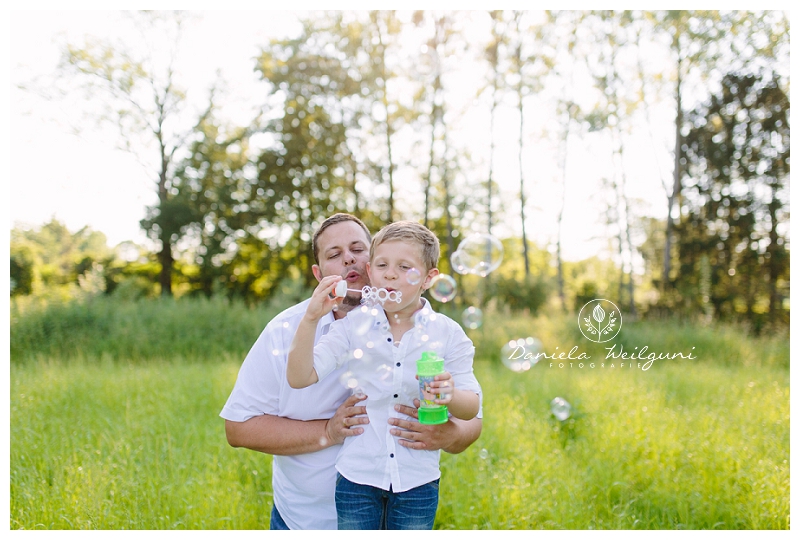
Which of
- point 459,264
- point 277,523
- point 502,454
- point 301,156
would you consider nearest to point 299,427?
point 277,523

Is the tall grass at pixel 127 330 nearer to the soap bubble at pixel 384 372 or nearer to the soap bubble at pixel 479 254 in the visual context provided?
the soap bubble at pixel 479 254

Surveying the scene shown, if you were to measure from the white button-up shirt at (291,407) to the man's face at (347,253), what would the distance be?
282 millimetres

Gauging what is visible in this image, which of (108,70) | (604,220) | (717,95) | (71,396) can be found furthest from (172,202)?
(717,95)

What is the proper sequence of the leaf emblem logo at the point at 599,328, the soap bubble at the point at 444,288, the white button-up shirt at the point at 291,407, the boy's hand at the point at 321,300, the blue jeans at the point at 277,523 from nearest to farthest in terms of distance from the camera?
the boy's hand at the point at 321,300
the white button-up shirt at the point at 291,407
the blue jeans at the point at 277,523
the soap bubble at the point at 444,288
the leaf emblem logo at the point at 599,328

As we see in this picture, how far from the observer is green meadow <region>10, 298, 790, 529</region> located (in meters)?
3.23

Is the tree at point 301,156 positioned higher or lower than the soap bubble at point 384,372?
higher

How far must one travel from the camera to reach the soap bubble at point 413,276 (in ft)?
6.34

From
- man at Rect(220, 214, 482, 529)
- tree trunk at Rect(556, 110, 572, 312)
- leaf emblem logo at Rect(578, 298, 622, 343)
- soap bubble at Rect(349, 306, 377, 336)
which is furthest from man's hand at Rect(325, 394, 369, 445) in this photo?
tree trunk at Rect(556, 110, 572, 312)

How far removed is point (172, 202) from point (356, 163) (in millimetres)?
5143

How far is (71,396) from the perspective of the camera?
5.30 meters

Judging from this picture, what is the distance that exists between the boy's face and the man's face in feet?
0.62

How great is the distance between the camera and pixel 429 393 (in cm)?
181

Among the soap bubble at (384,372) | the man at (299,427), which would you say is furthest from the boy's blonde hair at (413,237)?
the soap bubble at (384,372)

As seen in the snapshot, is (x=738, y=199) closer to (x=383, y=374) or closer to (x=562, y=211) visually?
(x=562, y=211)
